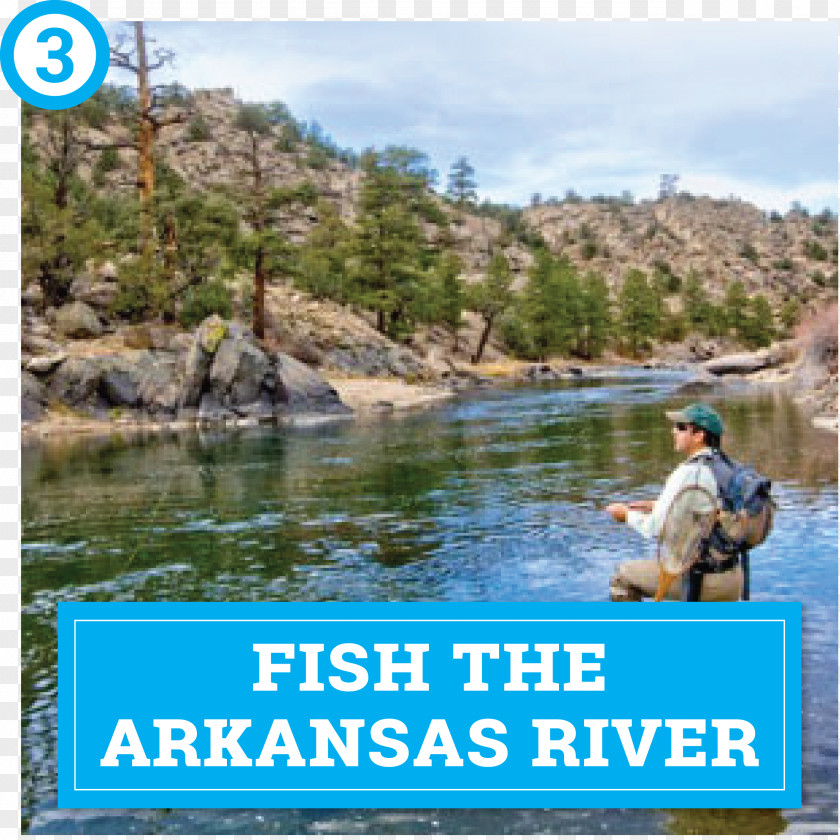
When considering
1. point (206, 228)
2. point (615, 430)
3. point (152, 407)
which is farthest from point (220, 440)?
point (206, 228)

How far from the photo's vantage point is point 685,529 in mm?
7152

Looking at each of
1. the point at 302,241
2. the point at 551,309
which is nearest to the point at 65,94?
the point at 551,309

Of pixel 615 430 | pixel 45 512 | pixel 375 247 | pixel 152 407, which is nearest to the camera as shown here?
pixel 45 512

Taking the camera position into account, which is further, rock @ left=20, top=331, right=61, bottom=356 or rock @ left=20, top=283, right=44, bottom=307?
rock @ left=20, top=283, right=44, bottom=307

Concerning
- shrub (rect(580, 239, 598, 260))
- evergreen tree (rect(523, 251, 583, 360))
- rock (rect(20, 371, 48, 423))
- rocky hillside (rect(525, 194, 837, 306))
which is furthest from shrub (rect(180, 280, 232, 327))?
shrub (rect(580, 239, 598, 260))

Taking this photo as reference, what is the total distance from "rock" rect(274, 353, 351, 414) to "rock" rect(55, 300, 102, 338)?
25.1 ft

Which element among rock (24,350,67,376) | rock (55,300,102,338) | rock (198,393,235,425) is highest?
rock (55,300,102,338)

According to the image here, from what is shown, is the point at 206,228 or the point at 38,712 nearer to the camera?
the point at 38,712

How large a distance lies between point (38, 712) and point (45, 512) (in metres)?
10.7

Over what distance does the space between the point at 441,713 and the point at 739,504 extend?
9.40 feet

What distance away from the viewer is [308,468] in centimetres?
2323

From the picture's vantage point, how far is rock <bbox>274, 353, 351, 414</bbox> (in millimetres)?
40062

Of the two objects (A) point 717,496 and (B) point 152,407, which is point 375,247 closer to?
(B) point 152,407

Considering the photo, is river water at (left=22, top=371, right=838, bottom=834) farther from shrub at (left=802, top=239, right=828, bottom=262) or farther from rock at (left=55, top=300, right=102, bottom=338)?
shrub at (left=802, top=239, right=828, bottom=262)
